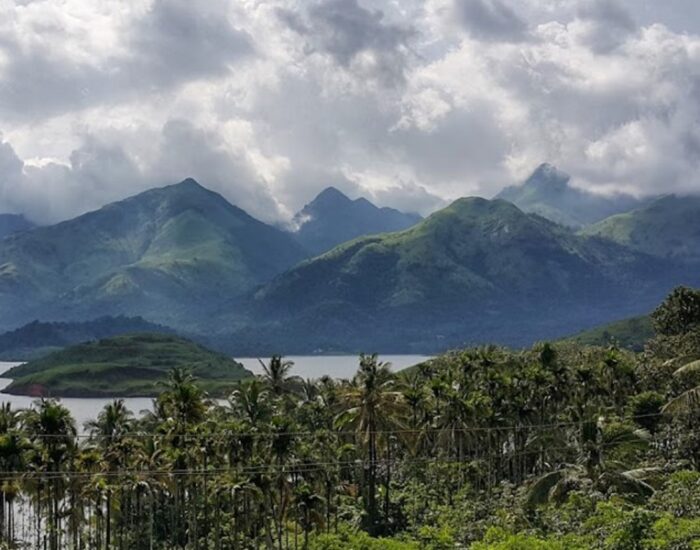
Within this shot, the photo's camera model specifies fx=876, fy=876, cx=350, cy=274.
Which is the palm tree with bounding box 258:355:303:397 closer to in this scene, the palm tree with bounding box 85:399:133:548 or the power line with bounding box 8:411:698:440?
the power line with bounding box 8:411:698:440

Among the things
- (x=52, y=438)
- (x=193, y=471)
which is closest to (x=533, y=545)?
(x=193, y=471)

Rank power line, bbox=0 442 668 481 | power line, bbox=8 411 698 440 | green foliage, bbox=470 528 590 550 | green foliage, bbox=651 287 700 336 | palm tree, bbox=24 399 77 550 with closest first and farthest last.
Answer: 1. green foliage, bbox=470 528 590 550
2. power line, bbox=0 442 668 481
3. palm tree, bbox=24 399 77 550
4. power line, bbox=8 411 698 440
5. green foliage, bbox=651 287 700 336

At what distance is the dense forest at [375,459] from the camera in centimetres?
6512

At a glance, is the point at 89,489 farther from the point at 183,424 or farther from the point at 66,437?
the point at 183,424

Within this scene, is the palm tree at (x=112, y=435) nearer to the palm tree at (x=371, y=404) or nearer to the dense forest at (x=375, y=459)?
the dense forest at (x=375, y=459)

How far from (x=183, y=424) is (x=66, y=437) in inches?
529

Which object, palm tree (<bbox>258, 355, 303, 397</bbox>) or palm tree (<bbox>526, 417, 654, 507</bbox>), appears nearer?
palm tree (<bbox>526, 417, 654, 507</bbox>)

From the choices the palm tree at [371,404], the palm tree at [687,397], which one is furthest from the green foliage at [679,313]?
the palm tree at [687,397]

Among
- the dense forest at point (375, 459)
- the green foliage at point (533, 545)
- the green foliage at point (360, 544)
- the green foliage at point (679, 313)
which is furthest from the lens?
the green foliage at point (679, 313)

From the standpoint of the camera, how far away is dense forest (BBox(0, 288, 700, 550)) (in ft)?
214

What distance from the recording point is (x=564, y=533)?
179 feet

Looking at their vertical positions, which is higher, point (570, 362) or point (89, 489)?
point (570, 362)

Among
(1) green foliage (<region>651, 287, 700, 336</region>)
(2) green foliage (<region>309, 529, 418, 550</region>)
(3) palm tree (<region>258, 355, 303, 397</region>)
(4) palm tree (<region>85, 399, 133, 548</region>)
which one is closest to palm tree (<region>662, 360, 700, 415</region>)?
(2) green foliage (<region>309, 529, 418, 550</region>)

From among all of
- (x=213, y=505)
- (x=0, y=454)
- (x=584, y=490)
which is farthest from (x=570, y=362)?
(x=0, y=454)
